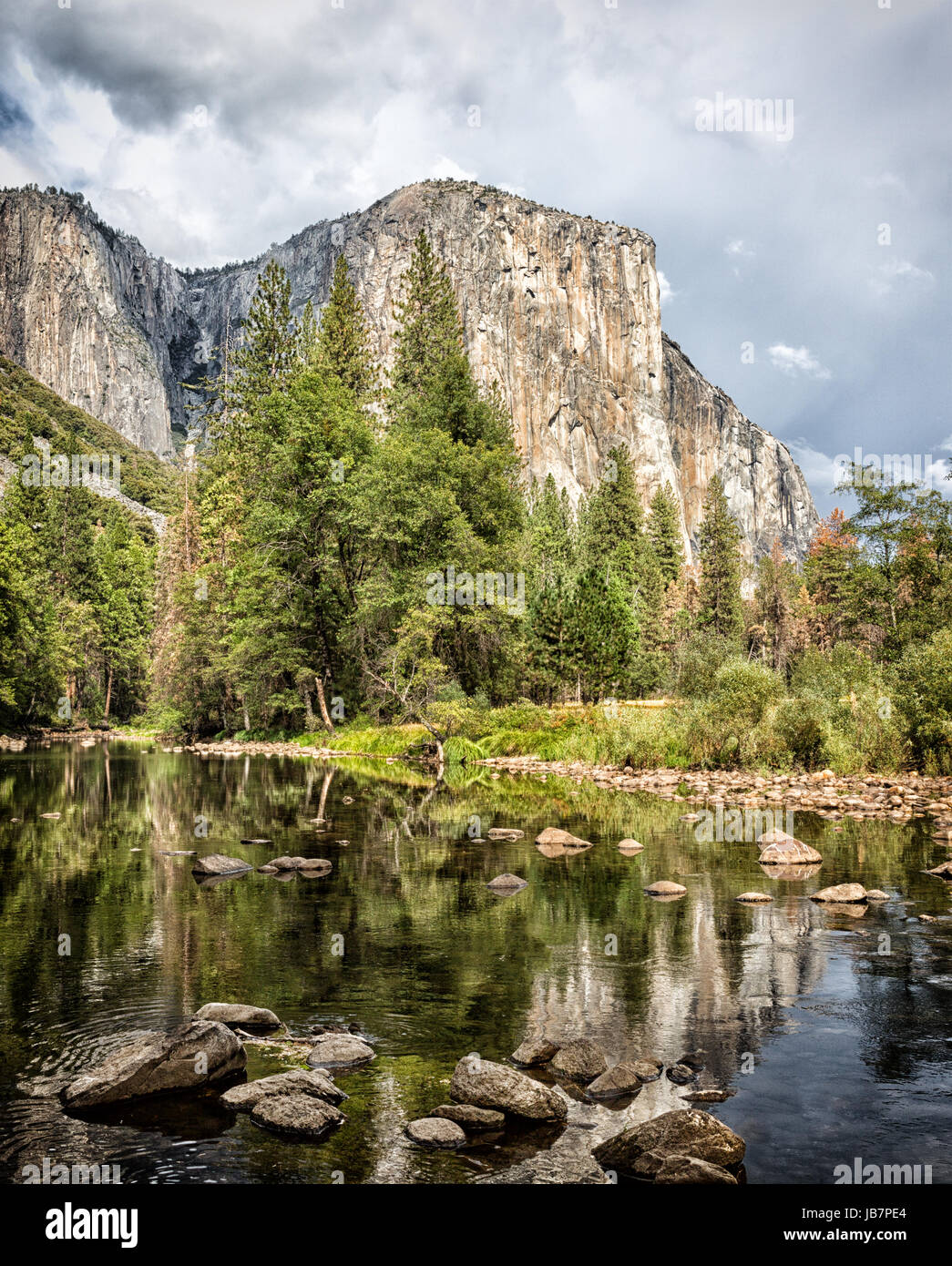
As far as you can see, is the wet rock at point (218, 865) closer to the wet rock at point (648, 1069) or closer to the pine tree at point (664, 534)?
the wet rock at point (648, 1069)

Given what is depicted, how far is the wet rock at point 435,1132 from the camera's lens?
17.5ft

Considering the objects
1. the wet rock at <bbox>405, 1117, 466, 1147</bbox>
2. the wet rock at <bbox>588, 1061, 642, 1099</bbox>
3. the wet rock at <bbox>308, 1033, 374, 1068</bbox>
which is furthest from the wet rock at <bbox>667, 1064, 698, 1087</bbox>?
the wet rock at <bbox>308, 1033, 374, 1068</bbox>

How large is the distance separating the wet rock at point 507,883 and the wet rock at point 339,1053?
236 inches

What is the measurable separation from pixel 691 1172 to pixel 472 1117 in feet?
4.60

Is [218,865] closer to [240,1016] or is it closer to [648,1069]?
[240,1016]

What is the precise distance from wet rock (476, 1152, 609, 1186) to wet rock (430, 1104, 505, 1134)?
1.37 feet

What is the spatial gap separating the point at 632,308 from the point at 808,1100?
159 m

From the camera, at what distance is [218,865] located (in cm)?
1379

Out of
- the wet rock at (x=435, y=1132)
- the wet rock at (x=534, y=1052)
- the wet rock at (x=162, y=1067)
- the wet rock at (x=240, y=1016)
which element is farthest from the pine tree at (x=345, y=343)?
the wet rock at (x=435, y=1132)

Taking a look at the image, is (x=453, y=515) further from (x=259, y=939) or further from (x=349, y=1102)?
(x=349, y=1102)

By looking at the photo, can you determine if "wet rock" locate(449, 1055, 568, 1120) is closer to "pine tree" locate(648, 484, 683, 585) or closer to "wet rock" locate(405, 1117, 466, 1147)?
"wet rock" locate(405, 1117, 466, 1147)

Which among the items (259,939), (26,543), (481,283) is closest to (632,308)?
(481,283)

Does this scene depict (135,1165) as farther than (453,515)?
No

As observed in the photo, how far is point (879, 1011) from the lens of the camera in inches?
303
